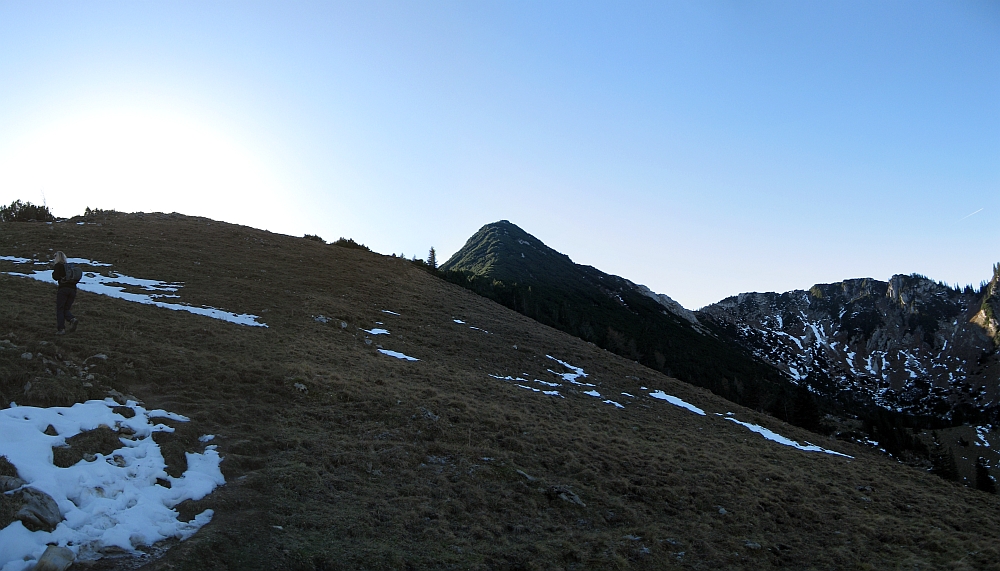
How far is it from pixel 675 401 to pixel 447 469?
23.1 meters

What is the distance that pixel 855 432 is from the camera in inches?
4636

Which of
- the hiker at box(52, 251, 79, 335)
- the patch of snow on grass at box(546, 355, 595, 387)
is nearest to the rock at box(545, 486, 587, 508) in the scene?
the hiker at box(52, 251, 79, 335)

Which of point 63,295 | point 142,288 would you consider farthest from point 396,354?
point 142,288

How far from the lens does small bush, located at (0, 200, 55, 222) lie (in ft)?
152

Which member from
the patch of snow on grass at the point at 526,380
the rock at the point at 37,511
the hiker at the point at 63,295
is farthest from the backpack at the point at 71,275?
the patch of snow on grass at the point at 526,380

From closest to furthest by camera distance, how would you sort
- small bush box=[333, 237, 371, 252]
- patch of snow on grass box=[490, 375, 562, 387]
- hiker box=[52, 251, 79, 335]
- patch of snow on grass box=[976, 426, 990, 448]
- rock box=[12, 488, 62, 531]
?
rock box=[12, 488, 62, 531], hiker box=[52, 251, 79, 335], patch of snow on grass box=[490, 375, 562, 387], small bush box=[333, 237, 371, 252], patch of snow on grass box=[976, 426, 990, 448]

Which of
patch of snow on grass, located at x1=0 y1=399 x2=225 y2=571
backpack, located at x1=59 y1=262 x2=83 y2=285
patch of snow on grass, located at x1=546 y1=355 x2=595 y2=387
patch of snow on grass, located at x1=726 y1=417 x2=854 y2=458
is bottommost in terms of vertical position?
patch of snow on grass, located at x1=726 y1=417 x2=854 y2=458

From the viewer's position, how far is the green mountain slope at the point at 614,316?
7750 cm

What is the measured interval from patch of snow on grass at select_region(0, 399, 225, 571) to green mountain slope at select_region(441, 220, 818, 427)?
55.0 metres

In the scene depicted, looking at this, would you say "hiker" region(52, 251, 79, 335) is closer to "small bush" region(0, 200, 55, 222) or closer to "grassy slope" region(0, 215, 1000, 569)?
"grassy slope" region(0, 215, 1000, 569)

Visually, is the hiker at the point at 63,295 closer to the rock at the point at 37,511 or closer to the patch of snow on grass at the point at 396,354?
the rock at the point at 37,511

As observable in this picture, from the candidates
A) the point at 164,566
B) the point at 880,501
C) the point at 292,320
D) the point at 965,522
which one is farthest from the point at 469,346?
the point at 164,566

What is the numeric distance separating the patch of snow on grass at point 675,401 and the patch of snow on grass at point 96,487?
87.7ft

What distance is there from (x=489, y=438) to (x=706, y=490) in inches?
258
